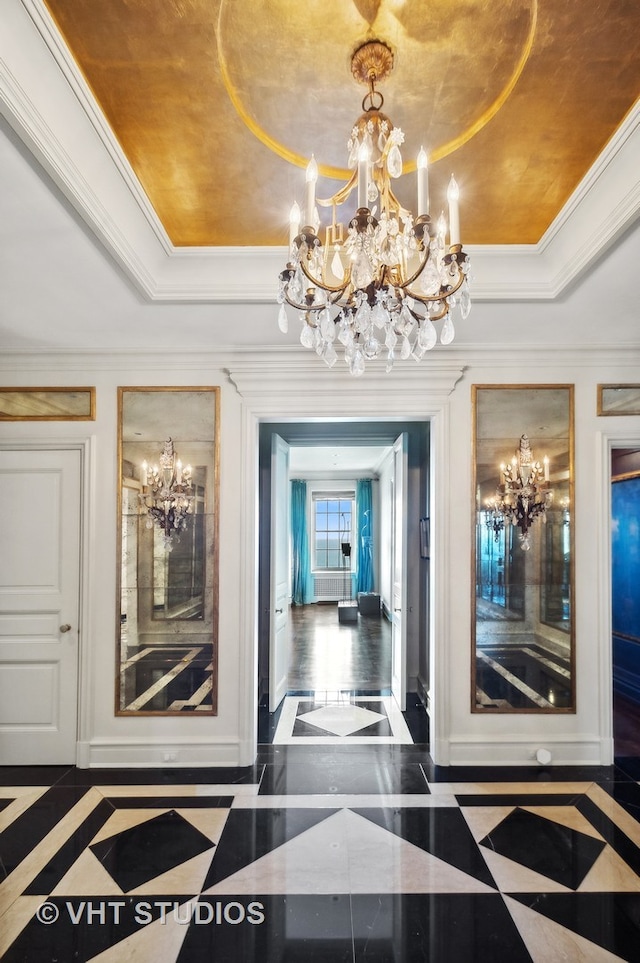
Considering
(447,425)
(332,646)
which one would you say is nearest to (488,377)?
(447,425)

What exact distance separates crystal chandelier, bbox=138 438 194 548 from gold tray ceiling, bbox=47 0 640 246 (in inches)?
65.7

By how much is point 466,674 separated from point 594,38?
10.7 feet

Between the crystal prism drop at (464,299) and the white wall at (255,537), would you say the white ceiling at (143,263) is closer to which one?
the white wall at (255,537)

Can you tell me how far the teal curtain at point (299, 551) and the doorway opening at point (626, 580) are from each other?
6.88 meters

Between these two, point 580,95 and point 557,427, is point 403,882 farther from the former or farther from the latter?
point 580,95

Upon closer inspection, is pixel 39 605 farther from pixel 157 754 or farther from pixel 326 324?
pixel 326 324

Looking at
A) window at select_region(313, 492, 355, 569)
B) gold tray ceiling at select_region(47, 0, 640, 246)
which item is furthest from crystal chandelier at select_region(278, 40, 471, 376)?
window at select_region(313, 492, 355, 569)

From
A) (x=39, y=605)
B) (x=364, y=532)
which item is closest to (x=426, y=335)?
(x=39, y=605)

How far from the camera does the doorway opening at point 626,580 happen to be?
4.84 meters

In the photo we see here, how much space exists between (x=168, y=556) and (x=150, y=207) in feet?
6.95

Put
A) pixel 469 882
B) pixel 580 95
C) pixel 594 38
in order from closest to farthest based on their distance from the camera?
pixel 594 38 < pixel 580 95 < pixel 469 882

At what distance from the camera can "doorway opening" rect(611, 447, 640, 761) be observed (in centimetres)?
484

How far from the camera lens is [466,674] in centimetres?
356

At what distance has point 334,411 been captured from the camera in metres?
3.65
